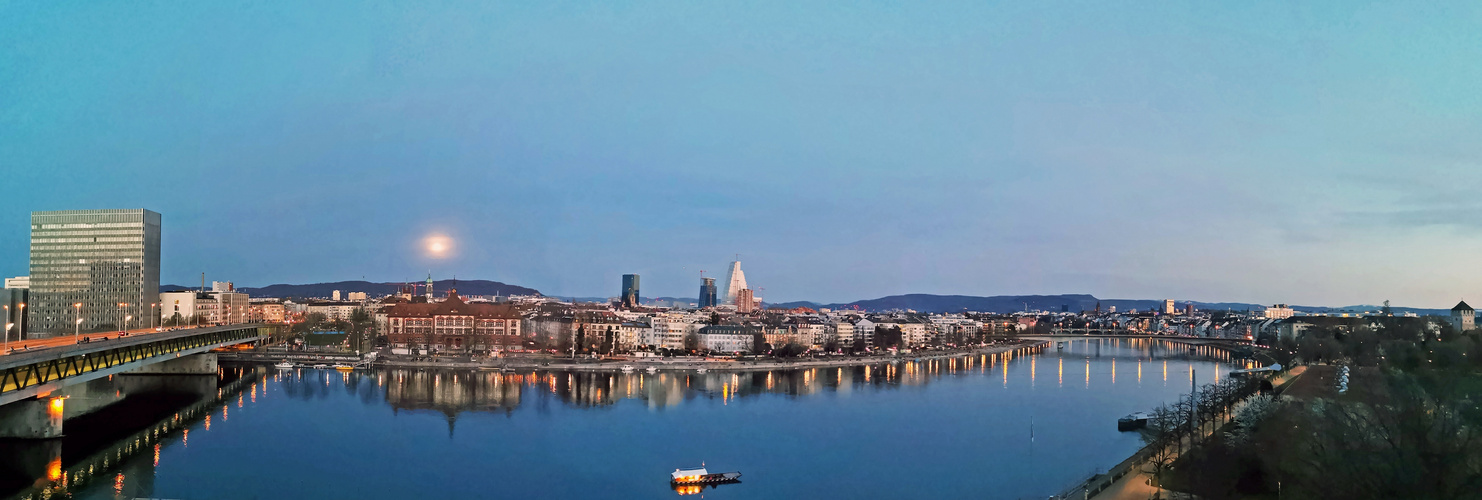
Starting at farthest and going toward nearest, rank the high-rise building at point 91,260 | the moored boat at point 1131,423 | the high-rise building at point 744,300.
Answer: the high-rise building at point 744,300, the high-rise building at point 91,260, the moored boat at point 1131,423

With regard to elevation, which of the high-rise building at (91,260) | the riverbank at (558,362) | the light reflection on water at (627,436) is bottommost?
the light reflection on water at (627,436)

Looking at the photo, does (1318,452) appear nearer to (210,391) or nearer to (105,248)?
(210,391)

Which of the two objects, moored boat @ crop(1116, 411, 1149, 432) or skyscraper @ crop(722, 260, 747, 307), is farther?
skyscraper @ crop(722, 260, 747, 307)

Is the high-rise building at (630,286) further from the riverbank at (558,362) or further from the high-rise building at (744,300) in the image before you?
the riverbank at (558,362)

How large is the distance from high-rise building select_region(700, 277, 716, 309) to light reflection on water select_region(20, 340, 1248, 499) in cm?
6222

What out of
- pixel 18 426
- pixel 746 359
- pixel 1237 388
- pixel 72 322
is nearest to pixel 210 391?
pixel 18 426

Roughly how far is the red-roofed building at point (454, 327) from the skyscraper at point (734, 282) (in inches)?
1839

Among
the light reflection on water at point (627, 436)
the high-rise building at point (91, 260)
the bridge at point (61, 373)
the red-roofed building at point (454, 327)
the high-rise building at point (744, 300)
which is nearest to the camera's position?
the bridge at point (61, 373)

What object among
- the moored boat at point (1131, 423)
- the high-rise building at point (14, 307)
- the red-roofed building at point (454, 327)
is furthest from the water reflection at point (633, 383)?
the high-rise building at point (14, 307)

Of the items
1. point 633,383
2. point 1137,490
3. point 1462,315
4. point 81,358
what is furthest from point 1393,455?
point 1462,315

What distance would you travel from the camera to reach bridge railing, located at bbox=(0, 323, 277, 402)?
405 inches

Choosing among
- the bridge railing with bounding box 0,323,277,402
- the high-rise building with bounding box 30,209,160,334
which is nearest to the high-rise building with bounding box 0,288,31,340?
the high-rise building with bounding box 30,209,160,334

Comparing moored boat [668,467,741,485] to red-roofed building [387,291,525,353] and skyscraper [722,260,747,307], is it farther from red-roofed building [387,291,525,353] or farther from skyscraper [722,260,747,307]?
skyscraper [722,260,747,307]

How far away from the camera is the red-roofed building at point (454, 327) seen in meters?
31.7
